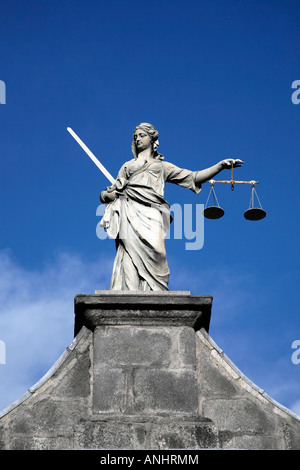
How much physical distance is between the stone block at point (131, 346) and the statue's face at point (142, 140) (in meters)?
3.09

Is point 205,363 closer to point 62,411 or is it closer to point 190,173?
point 62,411

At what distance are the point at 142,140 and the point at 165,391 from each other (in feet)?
13.1

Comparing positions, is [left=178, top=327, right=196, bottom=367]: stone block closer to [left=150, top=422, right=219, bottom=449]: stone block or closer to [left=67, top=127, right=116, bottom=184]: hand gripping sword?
[left=150, top=422, right=219, bottom=449]: stone block

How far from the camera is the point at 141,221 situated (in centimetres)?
1256

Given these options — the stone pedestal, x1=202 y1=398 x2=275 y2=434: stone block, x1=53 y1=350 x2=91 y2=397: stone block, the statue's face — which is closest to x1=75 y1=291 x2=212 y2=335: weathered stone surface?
the stone pedestal

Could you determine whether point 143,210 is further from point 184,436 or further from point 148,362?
point 184,436

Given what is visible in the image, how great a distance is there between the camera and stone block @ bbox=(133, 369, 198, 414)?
11008 mm

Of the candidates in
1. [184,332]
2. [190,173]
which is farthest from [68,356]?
[190,173]

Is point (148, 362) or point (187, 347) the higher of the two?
point (187, 347)

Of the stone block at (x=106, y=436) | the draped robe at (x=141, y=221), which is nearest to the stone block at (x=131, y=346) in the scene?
the draped robe at (x=141, y=221)

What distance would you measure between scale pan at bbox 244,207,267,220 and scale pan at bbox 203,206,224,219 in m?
0.36

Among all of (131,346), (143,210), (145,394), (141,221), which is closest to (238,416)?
(145,394)

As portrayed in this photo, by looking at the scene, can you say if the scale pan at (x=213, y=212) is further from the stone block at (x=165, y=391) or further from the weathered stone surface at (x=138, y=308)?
the stone block at (x=165, y=391)
